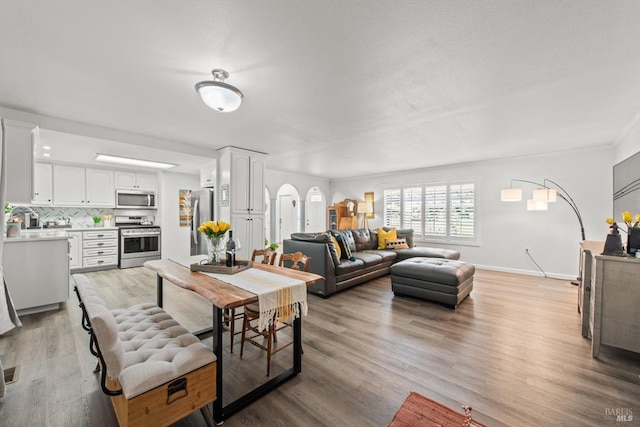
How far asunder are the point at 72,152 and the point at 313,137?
413 centimetres

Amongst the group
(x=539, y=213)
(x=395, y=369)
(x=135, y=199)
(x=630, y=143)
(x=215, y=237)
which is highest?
(x=630, y=143)

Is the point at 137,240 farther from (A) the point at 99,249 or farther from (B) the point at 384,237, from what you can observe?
(B) the point at 384,237

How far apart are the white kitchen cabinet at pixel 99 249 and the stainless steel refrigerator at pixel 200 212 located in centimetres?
164

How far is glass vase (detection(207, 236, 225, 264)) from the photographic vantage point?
2250 mm

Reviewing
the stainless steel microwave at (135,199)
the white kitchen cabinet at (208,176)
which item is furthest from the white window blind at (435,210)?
the stainless steel microwave at (135,199)

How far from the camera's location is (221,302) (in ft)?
4.78

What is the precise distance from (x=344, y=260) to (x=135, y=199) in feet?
16.8

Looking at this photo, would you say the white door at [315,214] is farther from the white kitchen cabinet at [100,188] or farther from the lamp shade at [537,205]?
the lamp shade at [537,205]

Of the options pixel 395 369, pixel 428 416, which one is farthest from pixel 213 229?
pixel 428 416

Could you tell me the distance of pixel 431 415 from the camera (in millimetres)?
1566

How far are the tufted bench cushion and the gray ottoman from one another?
2.92 metres

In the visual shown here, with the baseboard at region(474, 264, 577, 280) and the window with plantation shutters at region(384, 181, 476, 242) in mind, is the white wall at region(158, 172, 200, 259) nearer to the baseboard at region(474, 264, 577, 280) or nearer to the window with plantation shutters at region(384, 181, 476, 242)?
the window with plantation shutters at region(384, 181, 476, 242)

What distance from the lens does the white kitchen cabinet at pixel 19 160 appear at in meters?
2.92

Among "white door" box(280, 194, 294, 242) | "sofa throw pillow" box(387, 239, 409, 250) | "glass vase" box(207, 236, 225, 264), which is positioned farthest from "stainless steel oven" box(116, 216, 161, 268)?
"sofa throw pillow" box(387, 239, 409, 250)
